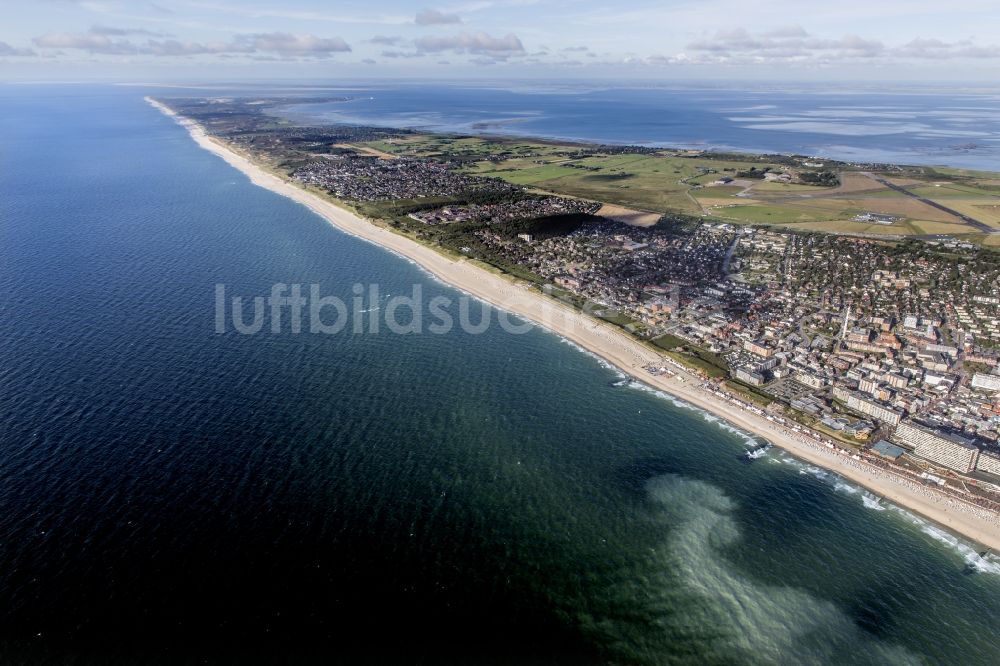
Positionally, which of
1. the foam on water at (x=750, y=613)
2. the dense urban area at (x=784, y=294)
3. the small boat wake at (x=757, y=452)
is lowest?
the foam on water at (x=750, y=613)

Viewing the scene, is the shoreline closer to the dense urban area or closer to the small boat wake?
the small boat wake

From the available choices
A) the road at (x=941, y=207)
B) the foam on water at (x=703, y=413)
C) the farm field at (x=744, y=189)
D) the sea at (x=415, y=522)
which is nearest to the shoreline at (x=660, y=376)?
the foam on water at (x=703, y=413)

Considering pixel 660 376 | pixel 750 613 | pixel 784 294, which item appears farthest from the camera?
pixel 784 294

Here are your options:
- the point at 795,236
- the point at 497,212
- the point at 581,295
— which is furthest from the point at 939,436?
the point at 497,212

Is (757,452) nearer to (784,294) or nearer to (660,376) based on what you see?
(660,376)

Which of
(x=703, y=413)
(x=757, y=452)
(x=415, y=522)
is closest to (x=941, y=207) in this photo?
(x=703, y=413)

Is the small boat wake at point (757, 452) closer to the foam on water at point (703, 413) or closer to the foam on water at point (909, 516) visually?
the foam on water at point (703, 413)

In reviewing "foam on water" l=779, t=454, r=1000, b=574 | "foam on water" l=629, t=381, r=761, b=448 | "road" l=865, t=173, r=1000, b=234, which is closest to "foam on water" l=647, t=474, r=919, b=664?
"foam on water" l=779, t=454, r=1000, b=574

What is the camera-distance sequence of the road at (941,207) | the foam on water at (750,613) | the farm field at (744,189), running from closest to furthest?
the foam on water at (750,613)
the road at (941,207)
the farm field at (744,189)
